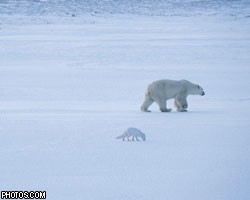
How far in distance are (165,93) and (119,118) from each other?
1.55 meters

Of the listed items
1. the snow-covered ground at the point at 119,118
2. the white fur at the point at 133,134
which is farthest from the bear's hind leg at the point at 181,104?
the white fur at the point at 133,134

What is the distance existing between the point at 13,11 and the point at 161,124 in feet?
111

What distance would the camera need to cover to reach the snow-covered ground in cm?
516

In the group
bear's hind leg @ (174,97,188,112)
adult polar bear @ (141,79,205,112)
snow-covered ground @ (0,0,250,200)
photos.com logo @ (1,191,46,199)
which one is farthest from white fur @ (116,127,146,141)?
bear's hind leg @ (174,97,188,112)

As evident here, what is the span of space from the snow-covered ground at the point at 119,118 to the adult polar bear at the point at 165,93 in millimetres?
201

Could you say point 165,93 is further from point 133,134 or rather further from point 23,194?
point 23,194

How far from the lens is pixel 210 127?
782cm

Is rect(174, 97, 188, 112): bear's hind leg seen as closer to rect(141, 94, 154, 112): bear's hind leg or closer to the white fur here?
rect(141, 94, 154, 112): bear's hind leg

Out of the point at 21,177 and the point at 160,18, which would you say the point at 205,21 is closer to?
the point at 160,18

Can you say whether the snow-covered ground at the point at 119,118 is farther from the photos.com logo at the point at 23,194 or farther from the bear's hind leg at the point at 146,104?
the bear's hind leg at the point at 146,104

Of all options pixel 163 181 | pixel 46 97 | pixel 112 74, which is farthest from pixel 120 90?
pixel 163 181

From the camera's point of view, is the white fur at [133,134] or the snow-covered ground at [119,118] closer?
the snow-covered ground at [119,118]

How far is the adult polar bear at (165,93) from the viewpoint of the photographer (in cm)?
994

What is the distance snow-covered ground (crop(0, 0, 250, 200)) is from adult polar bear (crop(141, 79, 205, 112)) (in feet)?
0.66
